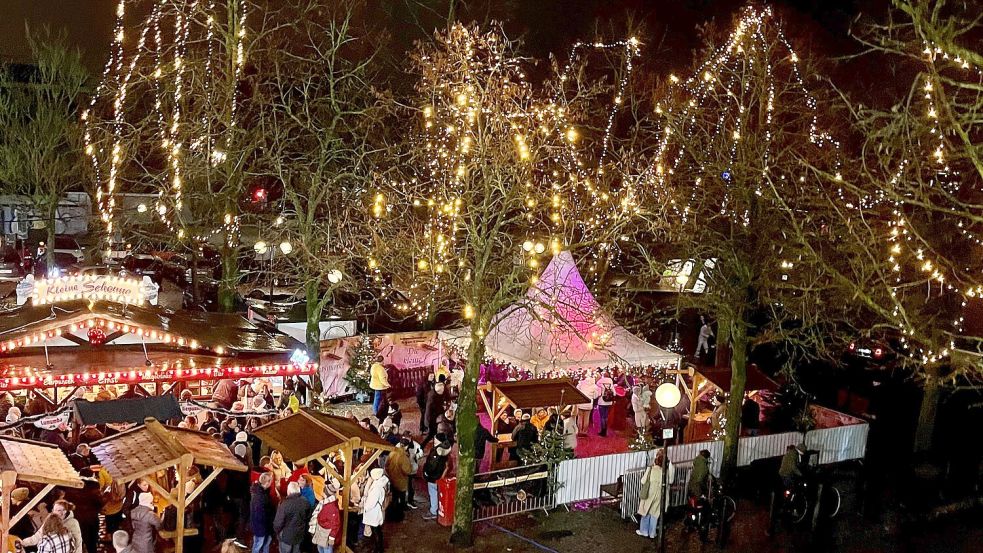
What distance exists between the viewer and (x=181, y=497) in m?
9.42

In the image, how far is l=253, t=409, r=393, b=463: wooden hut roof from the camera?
9992 mm

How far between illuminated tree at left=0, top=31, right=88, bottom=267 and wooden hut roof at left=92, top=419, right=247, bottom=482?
20810mm

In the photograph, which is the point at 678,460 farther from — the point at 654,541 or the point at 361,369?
the point at 361,369

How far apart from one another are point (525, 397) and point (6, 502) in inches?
330

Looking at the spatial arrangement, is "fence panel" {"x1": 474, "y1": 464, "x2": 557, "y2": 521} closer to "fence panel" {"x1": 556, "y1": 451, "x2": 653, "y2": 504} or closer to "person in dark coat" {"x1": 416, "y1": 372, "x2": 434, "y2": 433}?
"fence panel" {"x1": 556, "y1": 451, "x2": 653, "y2": 504}

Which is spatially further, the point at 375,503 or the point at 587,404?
the point at 587,404

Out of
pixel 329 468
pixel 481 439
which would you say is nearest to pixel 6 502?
pixel 329 468

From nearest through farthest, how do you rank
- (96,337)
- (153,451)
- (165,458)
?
(165,458) < (153,451) < (96,337)

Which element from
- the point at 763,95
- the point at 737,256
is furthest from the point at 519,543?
the point at 763,95

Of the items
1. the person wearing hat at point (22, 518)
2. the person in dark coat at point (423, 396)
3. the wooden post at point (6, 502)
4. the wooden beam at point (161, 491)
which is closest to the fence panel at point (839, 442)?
the person in dark coat at point (423, 396)

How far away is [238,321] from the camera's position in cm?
1559

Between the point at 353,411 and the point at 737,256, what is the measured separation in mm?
8868

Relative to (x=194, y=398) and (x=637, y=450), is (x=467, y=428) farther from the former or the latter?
(x=194, y=398)

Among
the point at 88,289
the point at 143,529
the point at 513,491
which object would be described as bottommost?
the point at 513,491
